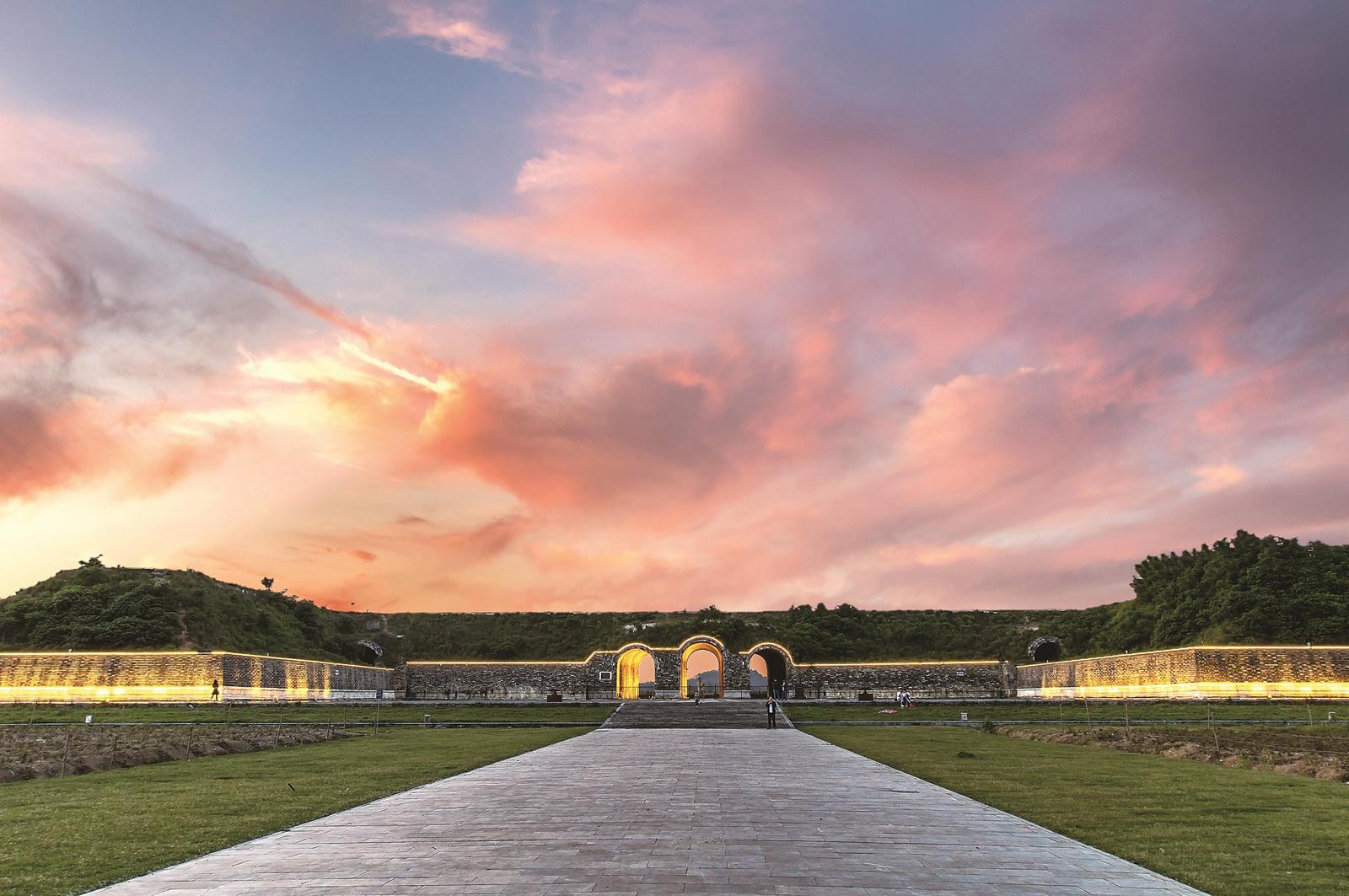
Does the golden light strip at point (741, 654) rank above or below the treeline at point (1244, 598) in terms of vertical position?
below

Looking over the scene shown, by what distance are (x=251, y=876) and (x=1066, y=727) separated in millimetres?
28964

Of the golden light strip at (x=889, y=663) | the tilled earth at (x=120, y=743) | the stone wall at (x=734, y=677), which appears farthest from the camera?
the golden light strip at (x=889, y=663)

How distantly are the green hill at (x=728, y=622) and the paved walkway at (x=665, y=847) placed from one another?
4754 cm

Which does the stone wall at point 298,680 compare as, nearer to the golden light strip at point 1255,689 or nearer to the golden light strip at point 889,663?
the golden light strip at point 889,663

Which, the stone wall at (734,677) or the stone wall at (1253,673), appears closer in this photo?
the stone wall at (1253,673)

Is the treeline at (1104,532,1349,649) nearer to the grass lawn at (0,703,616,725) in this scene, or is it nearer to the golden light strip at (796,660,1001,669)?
the golden light strip at (796,660,1001,669)

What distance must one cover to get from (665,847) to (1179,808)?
825 centimetres

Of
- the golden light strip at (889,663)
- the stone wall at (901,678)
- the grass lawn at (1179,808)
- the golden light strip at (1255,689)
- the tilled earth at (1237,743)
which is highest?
the grass lawn at (1179,808)

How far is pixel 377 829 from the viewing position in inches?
390

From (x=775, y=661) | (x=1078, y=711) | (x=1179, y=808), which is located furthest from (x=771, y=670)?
(x=1179, y=808)

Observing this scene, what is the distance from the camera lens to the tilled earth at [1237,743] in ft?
56.0

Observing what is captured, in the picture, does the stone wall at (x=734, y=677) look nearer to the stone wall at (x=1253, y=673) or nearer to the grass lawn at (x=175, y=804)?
the stone wall at (x=1253, y=673)

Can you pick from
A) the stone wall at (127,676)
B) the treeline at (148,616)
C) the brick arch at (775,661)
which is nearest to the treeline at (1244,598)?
the brick arch at (775,661)

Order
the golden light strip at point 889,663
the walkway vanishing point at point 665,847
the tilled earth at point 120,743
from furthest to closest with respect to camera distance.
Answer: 1. the golden light strip at point 889,663
2. the tilled earth at point 120,743
3. the walkway vanishing point at point 665,847
